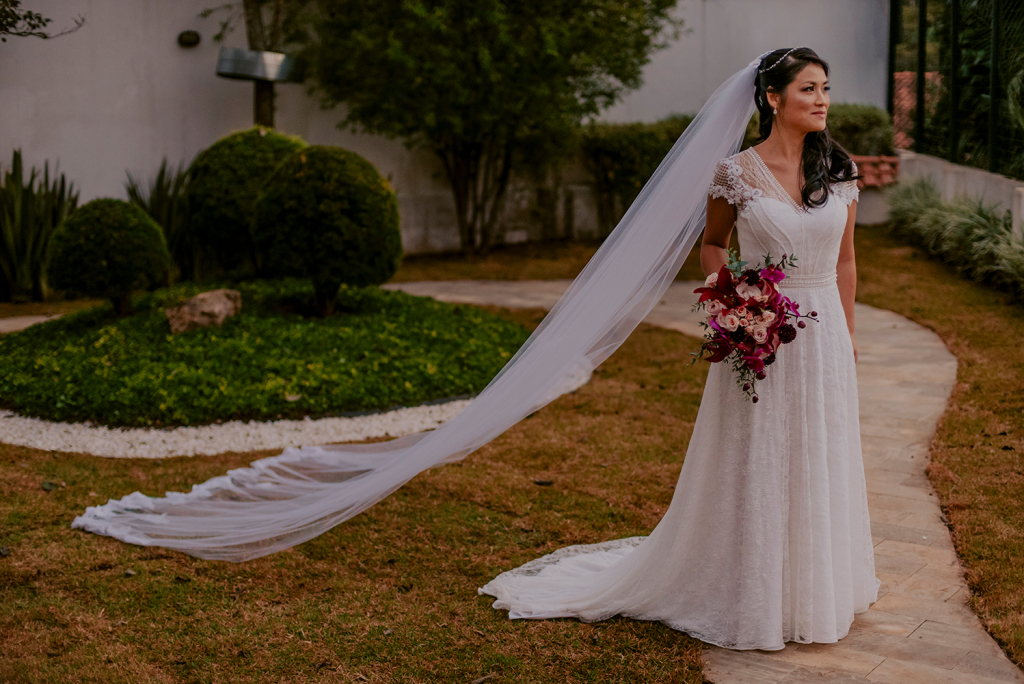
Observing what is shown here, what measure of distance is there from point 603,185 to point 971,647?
519 inches

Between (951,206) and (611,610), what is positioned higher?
(951,206)

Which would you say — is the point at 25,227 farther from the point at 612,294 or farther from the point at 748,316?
the point at 748,316

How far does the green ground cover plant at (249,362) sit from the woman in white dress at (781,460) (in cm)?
405

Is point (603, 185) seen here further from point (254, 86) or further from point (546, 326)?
point (546, 326)

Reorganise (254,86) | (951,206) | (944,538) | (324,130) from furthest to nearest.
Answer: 1. (324,130)
2. (254,86)
3. (951,206)
4. (944,538)

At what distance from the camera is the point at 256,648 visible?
150 inches

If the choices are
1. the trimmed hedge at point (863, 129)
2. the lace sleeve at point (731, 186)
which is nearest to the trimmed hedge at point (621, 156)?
the trimmed hedge at point (863, 129)

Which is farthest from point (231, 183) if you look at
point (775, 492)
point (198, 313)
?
point (775, 492)

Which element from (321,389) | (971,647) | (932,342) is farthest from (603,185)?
(971,647)

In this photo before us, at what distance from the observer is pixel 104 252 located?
8805mm

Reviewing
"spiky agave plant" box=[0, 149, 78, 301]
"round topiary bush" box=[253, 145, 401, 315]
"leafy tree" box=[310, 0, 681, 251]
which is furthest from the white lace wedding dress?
"leafy tree" box=[310, 0, 681, 251]

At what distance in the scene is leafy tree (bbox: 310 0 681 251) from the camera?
1195cm

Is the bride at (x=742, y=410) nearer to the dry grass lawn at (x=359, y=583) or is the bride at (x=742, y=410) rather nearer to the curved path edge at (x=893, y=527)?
the curved path edge at (x=893, y=527)

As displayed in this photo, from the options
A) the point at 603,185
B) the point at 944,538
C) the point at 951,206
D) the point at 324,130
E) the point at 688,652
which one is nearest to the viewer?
the point at 688,652
